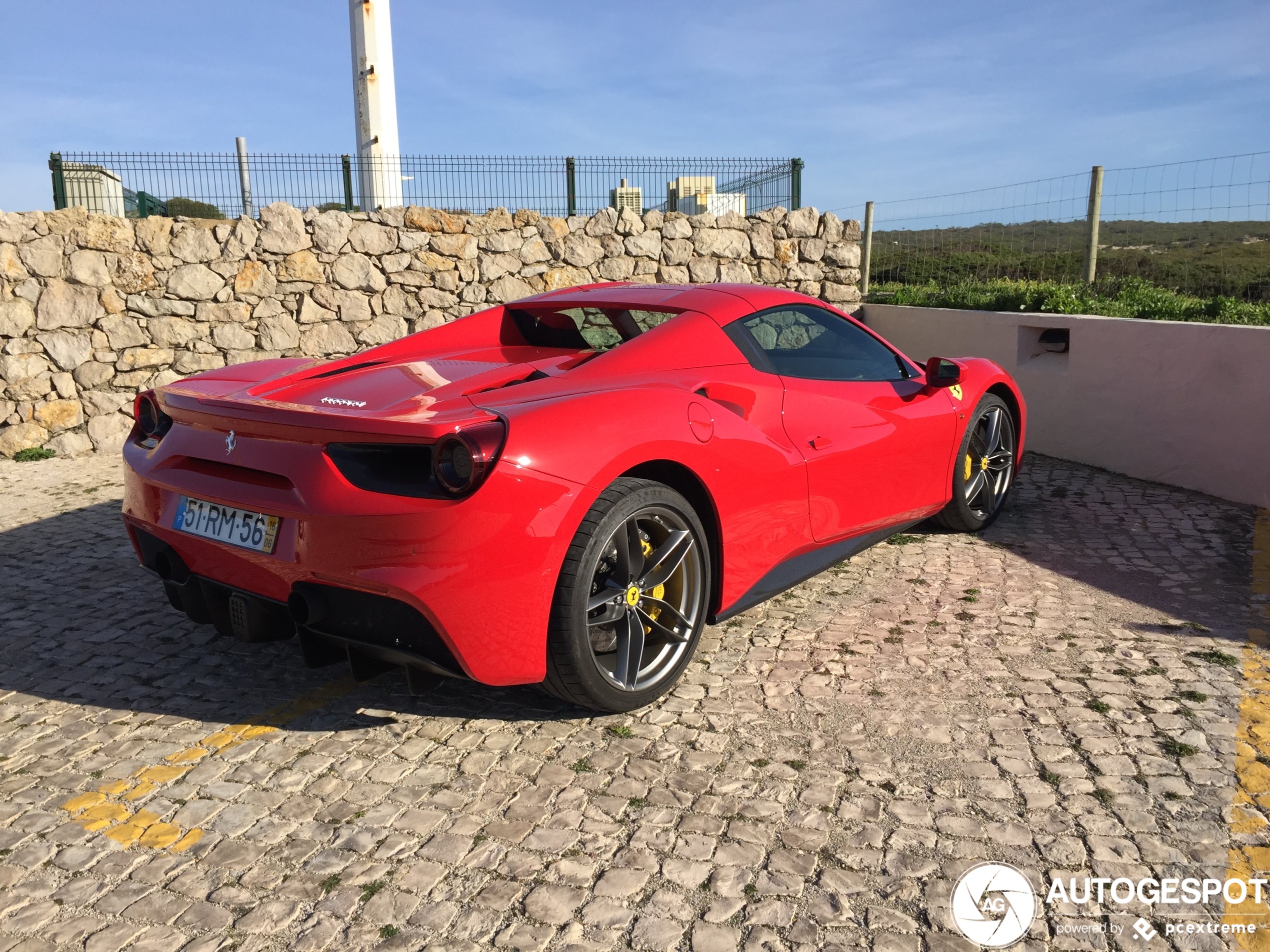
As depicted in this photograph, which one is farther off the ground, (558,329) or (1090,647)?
(558,329)

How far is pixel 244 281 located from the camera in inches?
384

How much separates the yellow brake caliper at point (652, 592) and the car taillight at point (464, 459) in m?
0.71

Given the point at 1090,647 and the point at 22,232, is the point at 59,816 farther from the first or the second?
the point at 22,232

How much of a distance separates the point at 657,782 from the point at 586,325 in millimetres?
1982

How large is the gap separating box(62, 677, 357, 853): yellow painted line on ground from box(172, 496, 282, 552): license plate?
668mm

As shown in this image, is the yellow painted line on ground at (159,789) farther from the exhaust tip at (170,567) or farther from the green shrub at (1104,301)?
the green shrub at (1104,301)

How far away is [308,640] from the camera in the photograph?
9.80ft

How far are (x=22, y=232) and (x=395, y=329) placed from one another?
3429mm

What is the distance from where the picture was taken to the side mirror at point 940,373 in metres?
4.59

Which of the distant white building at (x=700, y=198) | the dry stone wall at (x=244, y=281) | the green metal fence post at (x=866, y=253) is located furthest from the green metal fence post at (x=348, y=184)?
the green metal fence post at (x=866, y=253)

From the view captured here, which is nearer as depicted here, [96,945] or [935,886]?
[96,945]

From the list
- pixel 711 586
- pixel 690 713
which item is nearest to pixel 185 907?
pixel 690 713

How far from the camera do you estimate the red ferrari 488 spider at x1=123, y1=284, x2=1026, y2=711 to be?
2.78 metres

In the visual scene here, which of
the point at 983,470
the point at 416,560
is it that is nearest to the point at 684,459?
the point at 416,560
